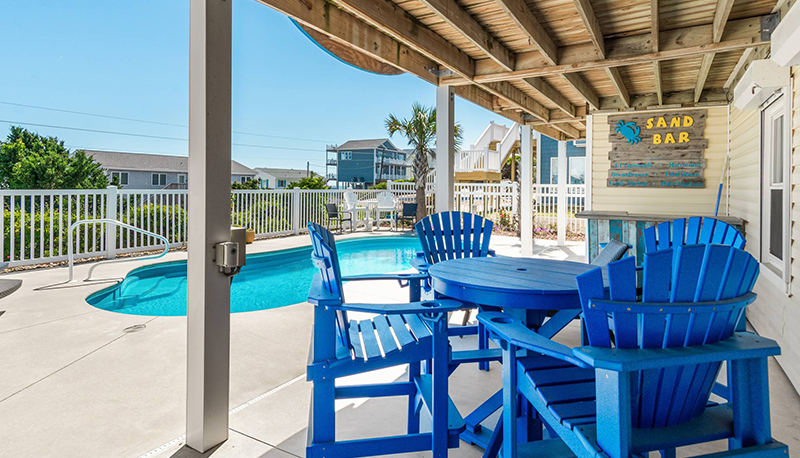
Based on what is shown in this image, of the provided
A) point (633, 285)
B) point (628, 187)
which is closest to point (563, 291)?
point (633, 285)

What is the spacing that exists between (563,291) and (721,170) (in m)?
5.47

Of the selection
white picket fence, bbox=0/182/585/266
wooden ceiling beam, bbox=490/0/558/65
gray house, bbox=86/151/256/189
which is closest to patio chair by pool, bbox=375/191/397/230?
white picket fence, bbox=0/182/585/266

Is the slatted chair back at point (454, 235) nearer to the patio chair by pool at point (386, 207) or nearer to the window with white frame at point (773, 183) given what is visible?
the window with white frame at point (773, 183)

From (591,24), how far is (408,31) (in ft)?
4.59

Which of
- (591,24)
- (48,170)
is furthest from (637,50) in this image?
(48,170)

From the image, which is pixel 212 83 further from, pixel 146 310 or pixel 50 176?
pixel 50 176

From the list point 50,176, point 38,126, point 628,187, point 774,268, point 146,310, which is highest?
point 38,126

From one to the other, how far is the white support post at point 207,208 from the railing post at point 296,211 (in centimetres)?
886

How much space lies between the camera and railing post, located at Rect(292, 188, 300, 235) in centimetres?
1059

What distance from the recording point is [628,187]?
6469mm

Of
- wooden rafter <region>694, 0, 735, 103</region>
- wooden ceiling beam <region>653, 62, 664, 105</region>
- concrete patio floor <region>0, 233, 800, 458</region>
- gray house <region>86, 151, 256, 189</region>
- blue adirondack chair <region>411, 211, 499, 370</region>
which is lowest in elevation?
concrete patio floor <region>0, 233, 800, 458</region>

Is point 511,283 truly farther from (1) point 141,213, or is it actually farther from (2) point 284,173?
(2) point 284,173

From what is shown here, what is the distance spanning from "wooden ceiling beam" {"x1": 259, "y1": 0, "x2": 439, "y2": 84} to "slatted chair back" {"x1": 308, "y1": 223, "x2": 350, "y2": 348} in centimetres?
185

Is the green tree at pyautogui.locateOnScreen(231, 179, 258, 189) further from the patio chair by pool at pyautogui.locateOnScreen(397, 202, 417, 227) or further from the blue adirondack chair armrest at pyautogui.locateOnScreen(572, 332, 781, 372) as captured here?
the blue adirondack chair armrest at pyautogui.locateOnScreen(572, 332, 781, 372)
